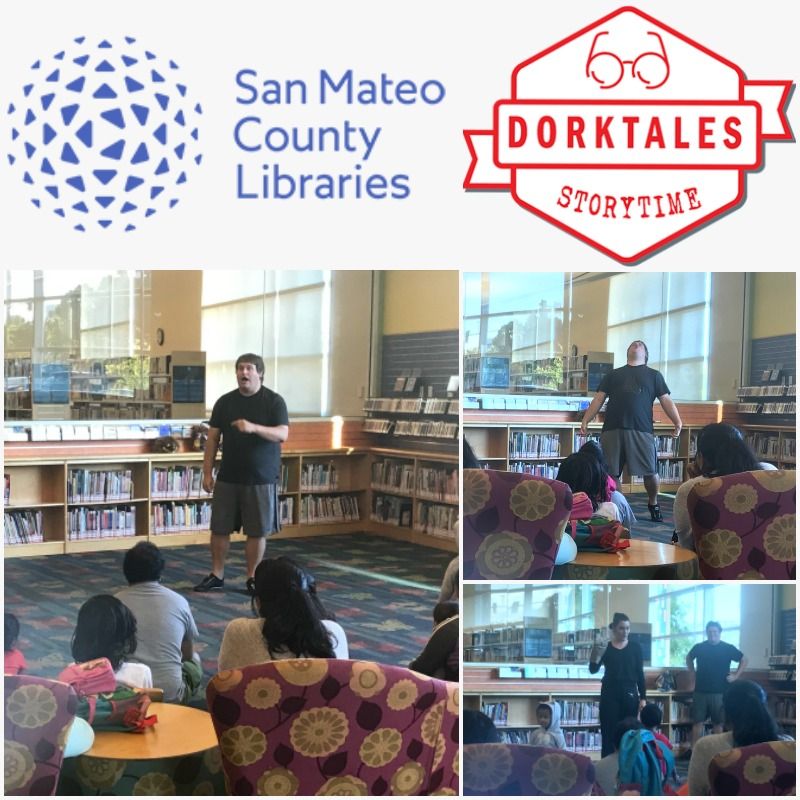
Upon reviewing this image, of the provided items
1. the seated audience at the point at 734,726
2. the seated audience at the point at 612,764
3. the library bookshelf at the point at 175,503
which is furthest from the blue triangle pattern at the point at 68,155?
the seated audience at the point at 734,726

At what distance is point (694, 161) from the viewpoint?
3379mm

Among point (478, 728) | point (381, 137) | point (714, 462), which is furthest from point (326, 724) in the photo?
point (381, 137)

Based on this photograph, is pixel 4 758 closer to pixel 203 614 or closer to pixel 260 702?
pixel 203 614

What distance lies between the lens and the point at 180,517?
11.4 ft

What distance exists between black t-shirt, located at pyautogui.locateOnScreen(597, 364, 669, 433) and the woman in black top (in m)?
0.71

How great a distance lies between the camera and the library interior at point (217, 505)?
3.32m

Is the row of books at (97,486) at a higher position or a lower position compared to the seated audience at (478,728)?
higher

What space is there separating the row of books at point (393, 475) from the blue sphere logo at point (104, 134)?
117cm

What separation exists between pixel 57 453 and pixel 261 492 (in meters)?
0.73

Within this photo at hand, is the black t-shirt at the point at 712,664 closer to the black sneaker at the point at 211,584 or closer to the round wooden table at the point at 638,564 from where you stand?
the round wooden table at the point at 638,564

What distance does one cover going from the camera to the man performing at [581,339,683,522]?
337 centimetres

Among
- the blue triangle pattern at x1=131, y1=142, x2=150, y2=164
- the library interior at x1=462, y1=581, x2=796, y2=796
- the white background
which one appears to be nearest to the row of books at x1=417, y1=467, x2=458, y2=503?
the library interior at x1=462, y1=581, x2=796, y2=796

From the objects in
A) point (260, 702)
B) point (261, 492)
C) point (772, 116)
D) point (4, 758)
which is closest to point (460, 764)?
point (260, 702)

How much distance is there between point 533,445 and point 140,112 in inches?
67.4
